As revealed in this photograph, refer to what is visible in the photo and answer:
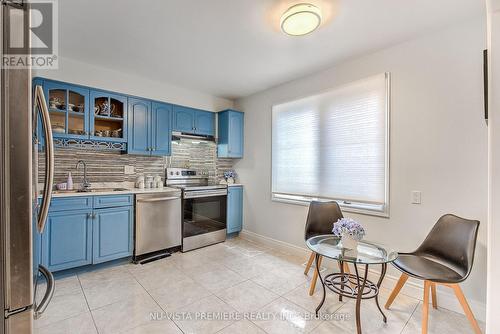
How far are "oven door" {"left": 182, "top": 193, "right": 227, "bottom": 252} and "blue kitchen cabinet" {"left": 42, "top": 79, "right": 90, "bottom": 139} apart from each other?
5.31ft

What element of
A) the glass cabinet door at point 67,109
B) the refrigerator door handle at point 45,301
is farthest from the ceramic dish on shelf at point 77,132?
the refrigerator door handle at point 45,301

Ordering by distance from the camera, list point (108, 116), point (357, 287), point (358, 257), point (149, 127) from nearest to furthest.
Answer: point (358, 257), point (357, 287), point (108, 116), point (149, 127)

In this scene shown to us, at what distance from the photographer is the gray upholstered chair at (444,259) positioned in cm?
166

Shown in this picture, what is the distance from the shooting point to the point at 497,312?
1076mm

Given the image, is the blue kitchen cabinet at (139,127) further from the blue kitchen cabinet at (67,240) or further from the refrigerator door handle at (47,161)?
the refrigerator door handle at (47,161)

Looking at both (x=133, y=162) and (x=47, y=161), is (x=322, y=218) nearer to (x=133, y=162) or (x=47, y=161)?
(x=47, y=161)

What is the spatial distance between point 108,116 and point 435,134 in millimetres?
3764

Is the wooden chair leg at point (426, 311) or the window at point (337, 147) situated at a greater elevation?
the window at point (337, 147)

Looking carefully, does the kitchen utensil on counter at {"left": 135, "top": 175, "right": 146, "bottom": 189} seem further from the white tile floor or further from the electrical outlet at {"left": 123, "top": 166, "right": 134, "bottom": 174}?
the white tile floor

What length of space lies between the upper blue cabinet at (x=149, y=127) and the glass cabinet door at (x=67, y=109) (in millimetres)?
519

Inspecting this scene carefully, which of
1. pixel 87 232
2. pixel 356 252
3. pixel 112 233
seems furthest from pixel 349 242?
pixel 87 232

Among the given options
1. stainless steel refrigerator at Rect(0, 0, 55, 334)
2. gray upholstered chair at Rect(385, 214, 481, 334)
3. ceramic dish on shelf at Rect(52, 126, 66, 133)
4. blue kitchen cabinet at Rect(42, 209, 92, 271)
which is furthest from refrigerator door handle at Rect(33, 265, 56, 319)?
gray upholstered chair at Rect(385, 214, 481, 334)

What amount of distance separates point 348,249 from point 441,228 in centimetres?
87

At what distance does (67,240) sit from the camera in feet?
8.19
